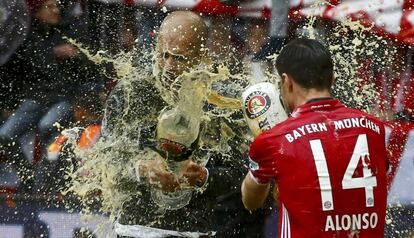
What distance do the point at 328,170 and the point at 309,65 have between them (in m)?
0.40

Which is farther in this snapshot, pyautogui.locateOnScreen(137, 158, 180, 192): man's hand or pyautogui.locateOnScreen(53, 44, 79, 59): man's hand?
pyautogui.locateOnScreen(53, 44, 79, 59): man's hand

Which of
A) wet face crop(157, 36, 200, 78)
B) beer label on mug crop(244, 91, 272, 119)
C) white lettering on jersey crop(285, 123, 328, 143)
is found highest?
wet face crop(157, 36, 200, 78)

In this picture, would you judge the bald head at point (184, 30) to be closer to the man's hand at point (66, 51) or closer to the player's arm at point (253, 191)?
the player's arm at point (253, 191)

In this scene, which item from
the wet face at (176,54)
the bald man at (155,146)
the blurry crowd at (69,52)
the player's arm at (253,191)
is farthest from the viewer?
the blurry crowd at (69,52)

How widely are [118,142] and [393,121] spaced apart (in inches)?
101

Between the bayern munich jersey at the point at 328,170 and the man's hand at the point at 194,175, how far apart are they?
0.59 metres

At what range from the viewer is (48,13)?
6.19 m

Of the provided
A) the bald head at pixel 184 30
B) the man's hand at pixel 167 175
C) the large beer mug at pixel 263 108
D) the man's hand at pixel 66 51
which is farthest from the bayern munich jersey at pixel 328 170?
the man's hand at pixel 66 51

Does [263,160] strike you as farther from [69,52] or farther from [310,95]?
[69,52]

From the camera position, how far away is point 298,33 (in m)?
5.96

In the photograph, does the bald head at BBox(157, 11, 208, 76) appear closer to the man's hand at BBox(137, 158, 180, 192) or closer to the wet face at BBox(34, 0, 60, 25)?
the man's hand at BBox(137, 158, 180, 192)

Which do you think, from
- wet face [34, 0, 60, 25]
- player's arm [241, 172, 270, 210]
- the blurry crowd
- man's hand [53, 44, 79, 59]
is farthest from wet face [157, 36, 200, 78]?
wet face [34, 0, 60, 25]

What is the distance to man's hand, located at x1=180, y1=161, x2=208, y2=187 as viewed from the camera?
3439 millimetres

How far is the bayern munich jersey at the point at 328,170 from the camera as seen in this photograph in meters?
2.82
